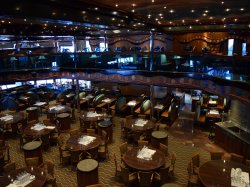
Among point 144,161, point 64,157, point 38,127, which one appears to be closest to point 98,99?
point 38,127

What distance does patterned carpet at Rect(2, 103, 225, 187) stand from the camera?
8297 mm

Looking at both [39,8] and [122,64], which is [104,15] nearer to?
[39,8]

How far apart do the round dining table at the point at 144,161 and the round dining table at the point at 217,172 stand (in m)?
1.38

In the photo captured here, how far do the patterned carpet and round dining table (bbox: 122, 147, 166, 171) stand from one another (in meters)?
0.80

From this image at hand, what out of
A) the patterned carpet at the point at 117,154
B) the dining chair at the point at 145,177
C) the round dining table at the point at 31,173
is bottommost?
the patterned carpet at the point at 117,154

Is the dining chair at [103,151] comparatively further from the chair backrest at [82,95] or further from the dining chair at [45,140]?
the chair backrest at [82,95]

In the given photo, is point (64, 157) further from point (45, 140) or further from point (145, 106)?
point (145, 106)

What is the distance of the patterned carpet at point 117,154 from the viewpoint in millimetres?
8297

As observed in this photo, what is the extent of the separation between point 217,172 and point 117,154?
4.75 m

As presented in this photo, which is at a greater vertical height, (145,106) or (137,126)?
(145,106)

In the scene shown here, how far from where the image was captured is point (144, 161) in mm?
7617

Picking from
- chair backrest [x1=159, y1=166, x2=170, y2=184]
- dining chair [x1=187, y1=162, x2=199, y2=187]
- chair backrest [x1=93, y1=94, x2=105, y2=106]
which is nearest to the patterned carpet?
chair backrest [x1=159, y1=166, x2=170, y2=184]

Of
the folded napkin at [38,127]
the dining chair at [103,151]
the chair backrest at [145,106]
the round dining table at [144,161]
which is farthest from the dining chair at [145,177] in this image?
the chair backrest at [145,106]

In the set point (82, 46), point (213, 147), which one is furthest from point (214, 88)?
point (82, 46)
